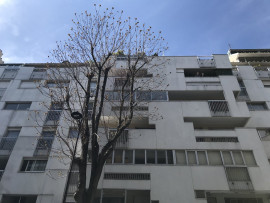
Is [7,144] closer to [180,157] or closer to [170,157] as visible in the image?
[170,157]

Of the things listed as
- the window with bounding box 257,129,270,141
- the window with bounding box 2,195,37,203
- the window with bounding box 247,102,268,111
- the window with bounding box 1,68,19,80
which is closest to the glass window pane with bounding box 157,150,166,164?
the window with bounding box 257,129,270,141

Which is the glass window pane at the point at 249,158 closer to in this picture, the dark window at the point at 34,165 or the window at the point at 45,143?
the window at the point at 45,143

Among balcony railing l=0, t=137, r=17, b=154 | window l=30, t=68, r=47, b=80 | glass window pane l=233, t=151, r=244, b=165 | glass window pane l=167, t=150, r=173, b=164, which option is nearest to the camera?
glass window pane l=233, t=151, r=244, b=165

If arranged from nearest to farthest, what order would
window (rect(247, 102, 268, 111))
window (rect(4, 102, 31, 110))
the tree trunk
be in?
1. the tree trunk
2. window (rect(247, 102, 268, 111))
3. window (rect(4, 102, 31, 110))

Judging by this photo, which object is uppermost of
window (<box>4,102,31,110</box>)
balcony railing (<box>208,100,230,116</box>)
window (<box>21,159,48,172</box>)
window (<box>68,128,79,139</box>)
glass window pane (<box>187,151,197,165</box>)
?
window (<box>4,102,31,110</box>)

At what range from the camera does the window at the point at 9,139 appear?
15.6 m

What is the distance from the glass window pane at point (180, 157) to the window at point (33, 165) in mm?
9886

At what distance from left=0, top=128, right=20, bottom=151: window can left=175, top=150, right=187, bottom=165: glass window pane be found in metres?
13.0

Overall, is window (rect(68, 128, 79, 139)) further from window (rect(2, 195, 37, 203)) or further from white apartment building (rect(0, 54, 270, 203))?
window (rect(2, 195, 37, 203))

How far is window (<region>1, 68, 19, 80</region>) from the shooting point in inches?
822

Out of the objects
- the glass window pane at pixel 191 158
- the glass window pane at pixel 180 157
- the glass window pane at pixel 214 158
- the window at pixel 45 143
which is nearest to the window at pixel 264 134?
the glass window pane at pixel 214 158

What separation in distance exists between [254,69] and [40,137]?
22631mm

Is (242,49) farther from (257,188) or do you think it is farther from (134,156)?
(134,156)

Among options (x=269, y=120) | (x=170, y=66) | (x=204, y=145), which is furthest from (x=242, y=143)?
(x=170, y=66)
